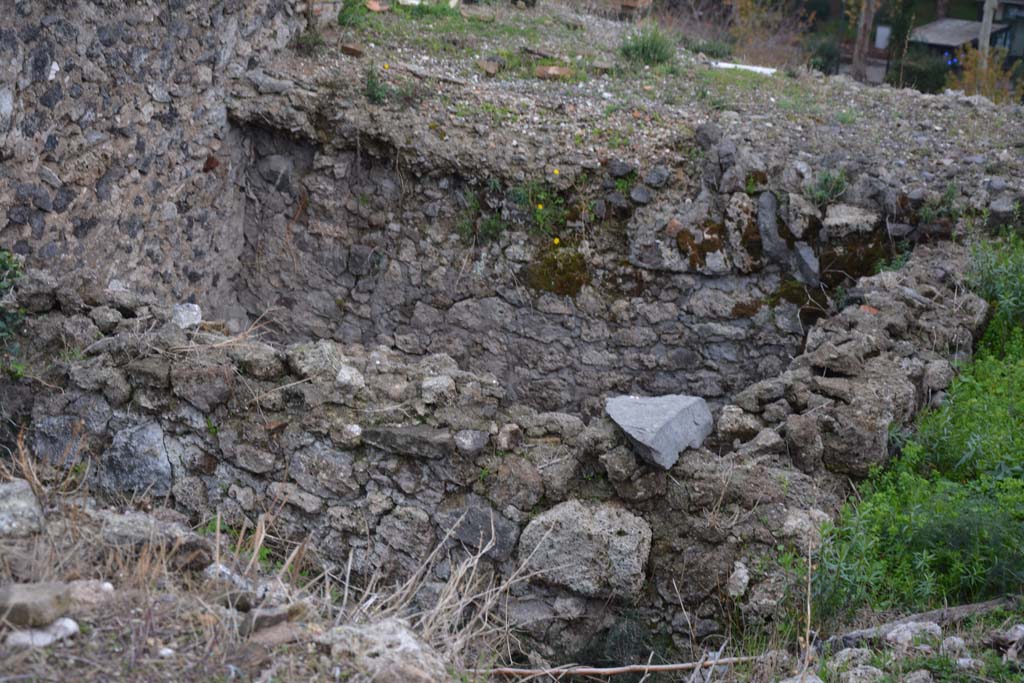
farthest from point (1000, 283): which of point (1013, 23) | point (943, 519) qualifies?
point (1013, 23)

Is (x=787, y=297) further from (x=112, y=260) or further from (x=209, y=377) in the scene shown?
(x=112, y=260)

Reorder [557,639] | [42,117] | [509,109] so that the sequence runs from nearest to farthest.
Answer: [557,639] < [42,117] < [509,109]

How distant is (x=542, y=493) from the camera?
12.0ft

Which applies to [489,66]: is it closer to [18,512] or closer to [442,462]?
[442,462]

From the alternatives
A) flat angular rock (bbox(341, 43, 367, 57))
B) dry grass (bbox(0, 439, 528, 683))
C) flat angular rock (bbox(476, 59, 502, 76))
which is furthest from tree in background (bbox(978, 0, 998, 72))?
dry grass (bbox(0, 439, 528, 683))

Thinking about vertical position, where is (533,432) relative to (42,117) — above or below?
below

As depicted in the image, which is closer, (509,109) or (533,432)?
(533,432)

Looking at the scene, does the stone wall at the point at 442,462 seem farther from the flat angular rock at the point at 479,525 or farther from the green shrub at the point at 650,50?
the green shrub at the point at 650,50

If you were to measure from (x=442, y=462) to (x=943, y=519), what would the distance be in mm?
1767

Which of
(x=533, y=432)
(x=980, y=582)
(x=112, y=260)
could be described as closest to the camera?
(x=980, y=582)

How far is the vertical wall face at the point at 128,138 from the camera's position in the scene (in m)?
4.43

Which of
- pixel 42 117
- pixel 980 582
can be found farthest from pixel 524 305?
pixel 980 582

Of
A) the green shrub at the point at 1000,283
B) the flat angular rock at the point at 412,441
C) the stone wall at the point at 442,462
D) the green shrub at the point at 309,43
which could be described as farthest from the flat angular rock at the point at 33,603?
the green shrub at the point at 309,43

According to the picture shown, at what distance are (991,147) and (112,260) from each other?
17.1 ft
